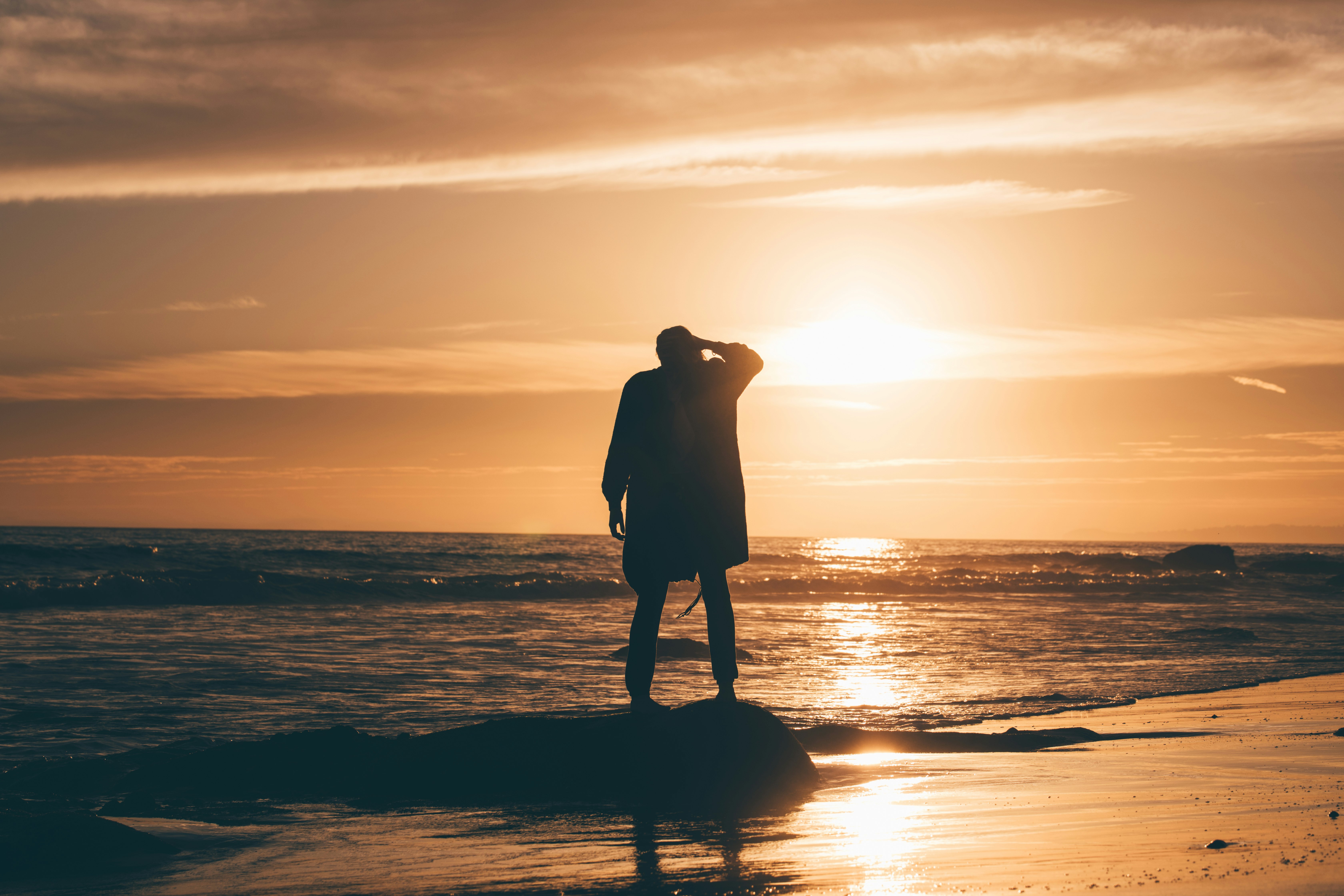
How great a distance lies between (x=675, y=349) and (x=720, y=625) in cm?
150

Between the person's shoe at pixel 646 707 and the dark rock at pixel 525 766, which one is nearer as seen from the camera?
the dark rock at pixel 525 766

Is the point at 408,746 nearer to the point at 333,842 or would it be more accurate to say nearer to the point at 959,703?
the point at 333,842

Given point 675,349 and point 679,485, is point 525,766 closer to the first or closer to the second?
point 679,485

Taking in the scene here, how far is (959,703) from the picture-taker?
864 cm

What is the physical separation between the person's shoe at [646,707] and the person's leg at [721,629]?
0.34 meters

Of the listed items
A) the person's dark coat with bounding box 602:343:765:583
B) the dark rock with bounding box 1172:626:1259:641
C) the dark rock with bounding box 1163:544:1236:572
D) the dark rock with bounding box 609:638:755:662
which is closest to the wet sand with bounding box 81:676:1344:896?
the person's dark coat with bounding box 602:343:765:583

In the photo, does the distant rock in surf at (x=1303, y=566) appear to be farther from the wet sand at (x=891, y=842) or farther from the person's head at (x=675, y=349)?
the person's head at (x=675, y=349)

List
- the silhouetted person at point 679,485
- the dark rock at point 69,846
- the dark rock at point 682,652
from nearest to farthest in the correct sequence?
the dark rock at point 69,846 → the silhouetted person at point 679,485 → the dark rock at point 682,652

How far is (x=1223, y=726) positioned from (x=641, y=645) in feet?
14.6

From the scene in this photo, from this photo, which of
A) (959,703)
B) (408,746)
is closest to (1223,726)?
(959,703)

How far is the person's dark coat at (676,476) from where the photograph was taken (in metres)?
5.13

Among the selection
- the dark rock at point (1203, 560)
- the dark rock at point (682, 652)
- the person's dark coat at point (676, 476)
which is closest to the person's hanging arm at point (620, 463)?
the person's dark coat at point (676, 476)

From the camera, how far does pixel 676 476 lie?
514 centimetres

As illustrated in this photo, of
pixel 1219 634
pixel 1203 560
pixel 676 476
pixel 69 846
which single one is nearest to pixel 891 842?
pixel 676 476
